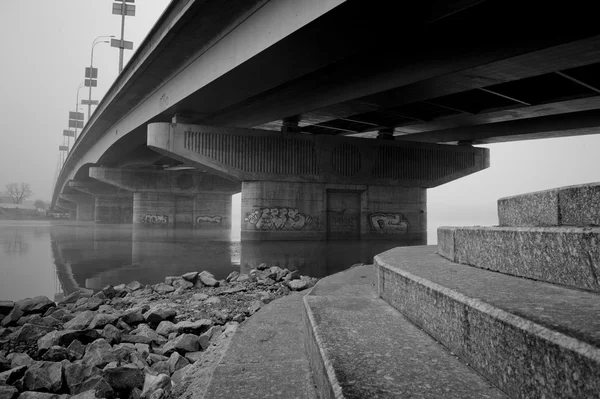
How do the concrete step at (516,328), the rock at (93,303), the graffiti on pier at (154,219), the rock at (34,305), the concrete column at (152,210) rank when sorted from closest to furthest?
the concrete step at (516,328), the rock at (34,305), the rock at (93,303), the graffiti on pier at (154,219), the concrete column at (152,210)

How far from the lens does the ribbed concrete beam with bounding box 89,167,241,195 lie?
41.9 meters

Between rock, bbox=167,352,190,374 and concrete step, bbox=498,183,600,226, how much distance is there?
12.3 ft

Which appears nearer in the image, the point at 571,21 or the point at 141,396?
the point at 141,396

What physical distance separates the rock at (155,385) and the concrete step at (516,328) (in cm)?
214

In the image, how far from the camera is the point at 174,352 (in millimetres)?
4270

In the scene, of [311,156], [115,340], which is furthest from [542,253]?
[311,156]

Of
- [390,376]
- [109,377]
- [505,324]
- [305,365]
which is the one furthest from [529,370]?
[109,377]

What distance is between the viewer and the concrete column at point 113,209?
64.4 metres

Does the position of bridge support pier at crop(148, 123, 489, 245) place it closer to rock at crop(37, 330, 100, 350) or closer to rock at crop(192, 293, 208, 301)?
rock at crop(192, 293, 208, 301)

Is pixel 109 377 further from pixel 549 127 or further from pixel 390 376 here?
pixel 549 127

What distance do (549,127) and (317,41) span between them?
64.2ft

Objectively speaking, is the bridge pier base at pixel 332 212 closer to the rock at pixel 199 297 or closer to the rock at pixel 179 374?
the rock at pixel 199 297

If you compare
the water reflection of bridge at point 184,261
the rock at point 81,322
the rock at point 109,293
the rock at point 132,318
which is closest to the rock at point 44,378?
the rock at point 81,322

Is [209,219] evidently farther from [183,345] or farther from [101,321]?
[183,345]
